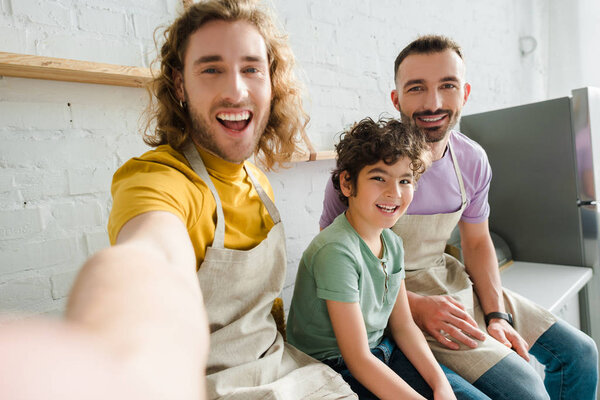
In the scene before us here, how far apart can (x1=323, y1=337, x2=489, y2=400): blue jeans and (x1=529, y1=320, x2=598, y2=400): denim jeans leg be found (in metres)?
0.50

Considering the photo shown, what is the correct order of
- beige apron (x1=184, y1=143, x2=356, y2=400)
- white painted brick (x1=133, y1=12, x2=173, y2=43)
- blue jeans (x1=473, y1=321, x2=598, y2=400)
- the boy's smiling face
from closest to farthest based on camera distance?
beige apron (x1=184, y1=143, x2=356, y2=400) < the boy's smiling face < white painted brick (x1=133, y1=12, x2=173, y2=43) < blue jeans (x1=473, y1=321, x2=598, y2=400)

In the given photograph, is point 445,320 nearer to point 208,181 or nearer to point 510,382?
point 510,382

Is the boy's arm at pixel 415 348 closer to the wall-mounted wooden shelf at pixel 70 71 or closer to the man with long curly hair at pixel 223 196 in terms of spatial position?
the man with long curly hair at pixel 223 196

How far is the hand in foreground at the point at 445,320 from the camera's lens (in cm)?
104

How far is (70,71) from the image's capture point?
3.00ft

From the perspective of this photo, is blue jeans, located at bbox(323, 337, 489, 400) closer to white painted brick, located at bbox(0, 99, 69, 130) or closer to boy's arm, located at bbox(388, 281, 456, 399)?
boy's arm, located at bbox(388, 281, 456, 399)

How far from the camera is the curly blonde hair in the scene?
0.86m

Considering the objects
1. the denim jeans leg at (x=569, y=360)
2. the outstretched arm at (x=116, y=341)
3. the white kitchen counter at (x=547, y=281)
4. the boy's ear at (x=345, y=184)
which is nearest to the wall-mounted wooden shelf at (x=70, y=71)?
the boy's ear at (x=345, y=184)

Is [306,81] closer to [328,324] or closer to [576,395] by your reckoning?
[328,324]

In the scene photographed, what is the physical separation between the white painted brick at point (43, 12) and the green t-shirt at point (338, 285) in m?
0.86

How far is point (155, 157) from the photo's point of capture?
2.51ft

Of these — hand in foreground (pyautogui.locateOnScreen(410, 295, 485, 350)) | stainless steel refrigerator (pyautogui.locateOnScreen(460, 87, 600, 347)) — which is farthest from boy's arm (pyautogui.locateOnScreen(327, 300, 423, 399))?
stainless steel refrigerator (pyautogui.locateOnScreen(460, 87, 600, 347))

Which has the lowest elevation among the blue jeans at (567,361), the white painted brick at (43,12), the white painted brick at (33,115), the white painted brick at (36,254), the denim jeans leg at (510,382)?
the blue jeans at (567,361)

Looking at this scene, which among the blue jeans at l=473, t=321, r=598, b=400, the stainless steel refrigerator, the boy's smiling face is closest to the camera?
the boy's smiling face
